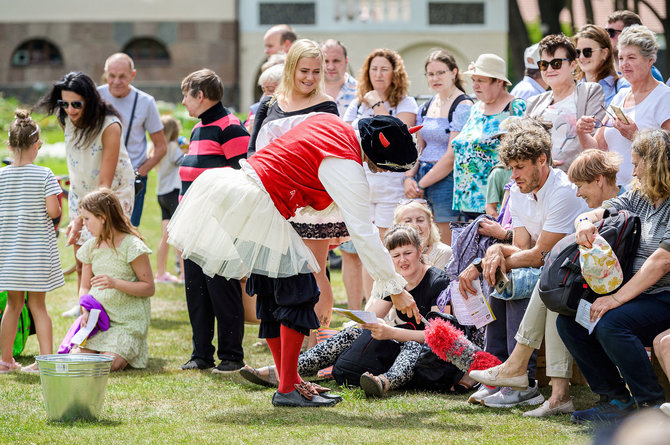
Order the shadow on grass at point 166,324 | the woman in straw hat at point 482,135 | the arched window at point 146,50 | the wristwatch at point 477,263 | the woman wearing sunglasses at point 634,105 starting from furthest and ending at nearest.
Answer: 1. the arched window at point 146,50
2. the shadow on grass at point 166,324
3. the woman in straw hat at point 482,135
4. the woman wearing sunglasses at point 634,105
5. the wristwatch at point 477,263

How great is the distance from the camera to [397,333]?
213 inches

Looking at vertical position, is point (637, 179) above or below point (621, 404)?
above

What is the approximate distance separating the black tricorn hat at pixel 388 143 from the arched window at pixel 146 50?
25.7m

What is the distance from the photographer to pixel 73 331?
6285mm

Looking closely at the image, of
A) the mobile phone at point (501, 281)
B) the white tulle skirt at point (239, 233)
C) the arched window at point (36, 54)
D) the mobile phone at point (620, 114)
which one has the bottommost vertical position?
the mobile phone at point (501, 281)

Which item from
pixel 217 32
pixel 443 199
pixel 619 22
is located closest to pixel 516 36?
pixel 217 32

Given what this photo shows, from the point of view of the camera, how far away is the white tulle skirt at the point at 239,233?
4754 millimetres

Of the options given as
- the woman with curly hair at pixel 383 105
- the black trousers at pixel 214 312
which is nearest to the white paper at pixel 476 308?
the black trousers at pixel 214 312

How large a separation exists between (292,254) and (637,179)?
1.82m

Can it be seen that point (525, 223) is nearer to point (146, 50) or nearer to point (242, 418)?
point (242, 418)

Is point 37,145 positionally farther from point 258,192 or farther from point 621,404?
point 621,404

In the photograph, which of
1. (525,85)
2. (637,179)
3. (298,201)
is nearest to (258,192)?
(298,201)

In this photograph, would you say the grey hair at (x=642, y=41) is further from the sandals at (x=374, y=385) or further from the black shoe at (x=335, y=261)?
the black shoe at (x=335, y=261)

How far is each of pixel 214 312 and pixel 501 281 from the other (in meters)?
2.12
